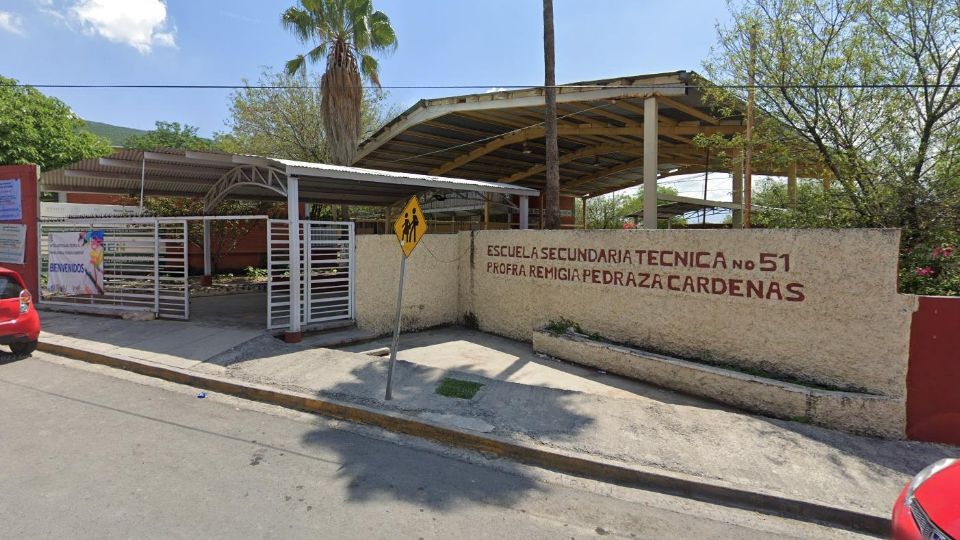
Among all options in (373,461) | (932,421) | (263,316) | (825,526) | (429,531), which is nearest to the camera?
(429,531)

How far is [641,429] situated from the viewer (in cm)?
540

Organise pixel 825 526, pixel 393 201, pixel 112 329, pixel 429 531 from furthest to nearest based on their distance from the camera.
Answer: pixel 393 201, pixel 112 329, pixel 825 526, pixel 429 531

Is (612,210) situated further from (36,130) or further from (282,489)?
(282,489)

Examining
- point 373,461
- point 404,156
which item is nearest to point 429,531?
point 373,461

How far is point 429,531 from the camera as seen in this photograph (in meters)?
3.53

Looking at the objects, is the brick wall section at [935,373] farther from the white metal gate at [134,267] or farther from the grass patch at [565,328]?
the white metal gate at [134,267]

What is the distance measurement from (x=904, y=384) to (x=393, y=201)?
40.0ft

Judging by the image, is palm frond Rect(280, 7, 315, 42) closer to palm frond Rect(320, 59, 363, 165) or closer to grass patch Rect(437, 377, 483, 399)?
palm frond Rect(320, 59, 363, 165)

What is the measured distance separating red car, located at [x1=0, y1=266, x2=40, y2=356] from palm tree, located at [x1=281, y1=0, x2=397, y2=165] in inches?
379

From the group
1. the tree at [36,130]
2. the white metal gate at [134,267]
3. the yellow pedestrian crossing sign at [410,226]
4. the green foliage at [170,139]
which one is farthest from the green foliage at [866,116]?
the green foliage at [170,139]

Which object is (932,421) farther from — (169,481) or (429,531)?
(169,481)

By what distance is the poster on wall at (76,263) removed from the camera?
1061 centimetres

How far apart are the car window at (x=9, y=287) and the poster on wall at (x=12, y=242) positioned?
20.6ft

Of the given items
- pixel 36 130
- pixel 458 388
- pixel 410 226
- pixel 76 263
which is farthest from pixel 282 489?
pixel 36 130
